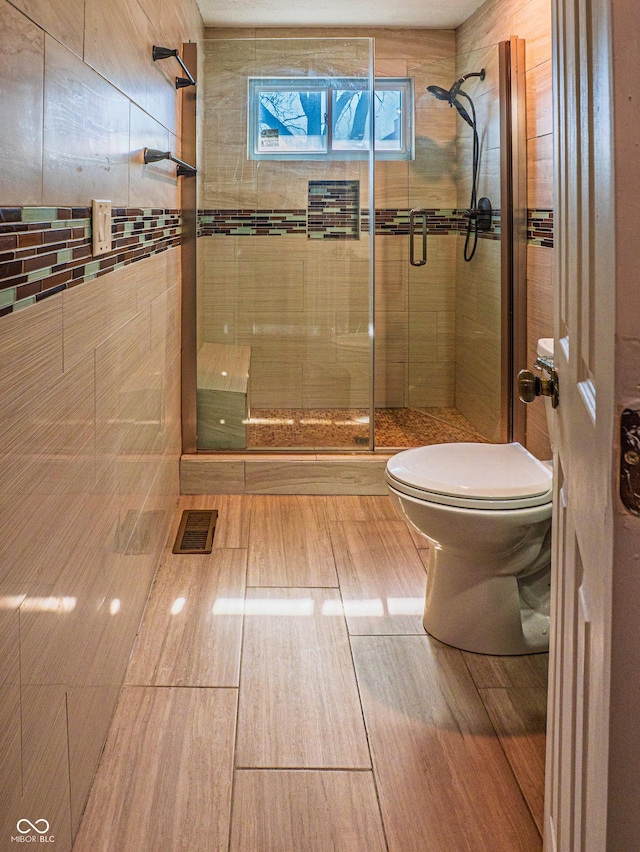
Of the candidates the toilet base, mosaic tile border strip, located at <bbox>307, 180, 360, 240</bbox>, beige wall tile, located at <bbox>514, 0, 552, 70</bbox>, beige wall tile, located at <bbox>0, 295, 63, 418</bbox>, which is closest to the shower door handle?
mosaic tile border strip, located at <bbox>307, 180, 360, 240</bbox>

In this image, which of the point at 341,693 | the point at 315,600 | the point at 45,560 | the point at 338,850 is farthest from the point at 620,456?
the point at 315,600

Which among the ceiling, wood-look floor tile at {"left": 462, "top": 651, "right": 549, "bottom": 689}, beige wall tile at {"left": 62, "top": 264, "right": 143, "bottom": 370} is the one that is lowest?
wood-look floor tile at {"left": 462, "top": 651, "right": 549, "bottom": 689}

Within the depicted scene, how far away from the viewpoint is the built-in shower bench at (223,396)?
355 centimetres

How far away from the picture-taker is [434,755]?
1680 mm

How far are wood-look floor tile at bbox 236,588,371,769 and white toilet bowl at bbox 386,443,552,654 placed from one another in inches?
13.3

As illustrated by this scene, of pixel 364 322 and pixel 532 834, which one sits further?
pixel 364 322

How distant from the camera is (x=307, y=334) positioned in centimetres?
353

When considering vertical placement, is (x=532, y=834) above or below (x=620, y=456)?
below

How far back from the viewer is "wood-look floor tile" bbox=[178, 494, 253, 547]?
2.93m

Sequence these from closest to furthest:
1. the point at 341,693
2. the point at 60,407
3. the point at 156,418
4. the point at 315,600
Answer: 1. the point at 60,407
2. the point at 341,693
3. the point at 315,600
4. the point at 156,418

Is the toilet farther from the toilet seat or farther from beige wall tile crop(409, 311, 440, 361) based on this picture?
beige wall tile crop(409, 311, 440, 361)

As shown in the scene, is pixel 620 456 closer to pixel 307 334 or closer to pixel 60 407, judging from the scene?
pixel 60 407

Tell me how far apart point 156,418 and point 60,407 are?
135 cm

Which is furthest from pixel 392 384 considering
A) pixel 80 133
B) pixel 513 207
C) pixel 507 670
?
pixel 80 133
